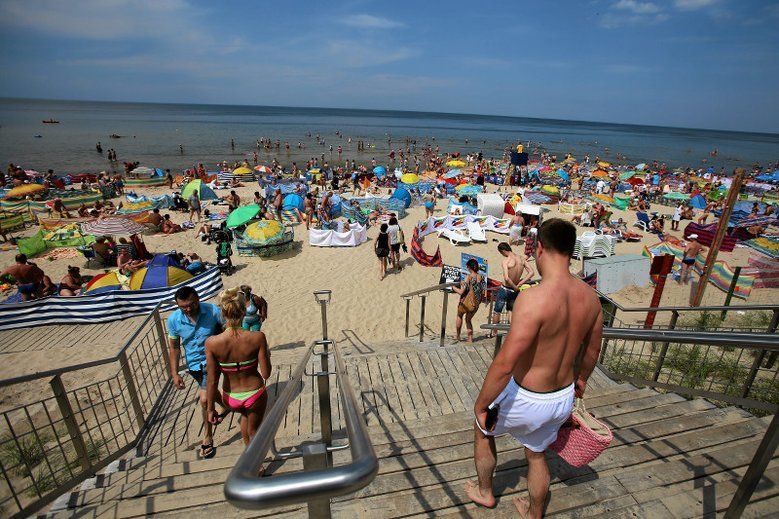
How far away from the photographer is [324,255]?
12938 mm

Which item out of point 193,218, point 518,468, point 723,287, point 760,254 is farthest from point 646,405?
point 193,218

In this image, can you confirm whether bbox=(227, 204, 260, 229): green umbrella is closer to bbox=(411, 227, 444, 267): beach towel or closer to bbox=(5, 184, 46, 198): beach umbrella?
bbox=(411, 227, 444, 267): beach towel

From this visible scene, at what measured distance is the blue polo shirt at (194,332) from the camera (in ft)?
12.6

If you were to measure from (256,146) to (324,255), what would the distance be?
4233 cm

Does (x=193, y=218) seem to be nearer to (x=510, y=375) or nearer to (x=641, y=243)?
(x=510, y=375)

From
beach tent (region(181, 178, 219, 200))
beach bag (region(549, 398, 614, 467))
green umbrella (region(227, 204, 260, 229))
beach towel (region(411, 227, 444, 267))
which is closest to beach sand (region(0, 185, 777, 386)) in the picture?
beach towel (region(411, 227, 444, 267))

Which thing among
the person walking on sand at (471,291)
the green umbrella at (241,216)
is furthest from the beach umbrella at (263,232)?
the person walking on sand at (471,291)

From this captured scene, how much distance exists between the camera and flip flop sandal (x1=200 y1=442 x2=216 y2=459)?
376 centimetres

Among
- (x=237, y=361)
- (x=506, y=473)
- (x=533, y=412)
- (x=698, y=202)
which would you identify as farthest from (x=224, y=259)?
(x=698, y=202)

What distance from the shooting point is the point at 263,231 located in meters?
12.5

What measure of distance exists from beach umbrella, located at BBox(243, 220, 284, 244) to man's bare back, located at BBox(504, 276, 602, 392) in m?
11.5

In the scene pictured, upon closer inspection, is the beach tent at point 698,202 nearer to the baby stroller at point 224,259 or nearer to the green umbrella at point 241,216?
the green umbrella at point 241,216

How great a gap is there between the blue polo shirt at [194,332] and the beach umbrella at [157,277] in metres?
5.89

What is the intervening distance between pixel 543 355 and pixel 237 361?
8.13ft
